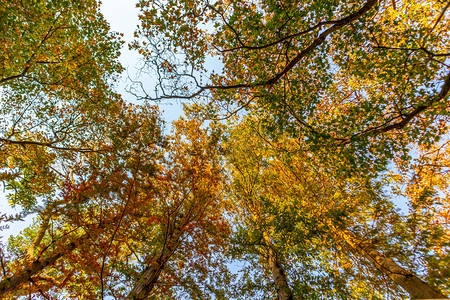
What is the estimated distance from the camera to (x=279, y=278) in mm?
5551

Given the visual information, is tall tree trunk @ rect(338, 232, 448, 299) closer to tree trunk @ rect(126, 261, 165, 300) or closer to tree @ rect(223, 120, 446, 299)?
tree @ rect(223, 120, 446, 299)

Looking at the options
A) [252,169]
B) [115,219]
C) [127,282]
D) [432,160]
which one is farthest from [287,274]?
[432,160]

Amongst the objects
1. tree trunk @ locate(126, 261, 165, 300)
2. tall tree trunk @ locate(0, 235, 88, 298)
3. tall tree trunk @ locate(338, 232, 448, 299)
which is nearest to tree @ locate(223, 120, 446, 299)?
tall tree trunk @ locate(338, 232, 448, 299)

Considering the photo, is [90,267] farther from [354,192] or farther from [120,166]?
[354,192]

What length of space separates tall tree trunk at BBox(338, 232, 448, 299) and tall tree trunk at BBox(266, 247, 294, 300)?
7.48ft

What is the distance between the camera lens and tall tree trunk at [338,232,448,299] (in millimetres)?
3309

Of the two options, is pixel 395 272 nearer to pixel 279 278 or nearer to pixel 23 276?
pixel 279 278

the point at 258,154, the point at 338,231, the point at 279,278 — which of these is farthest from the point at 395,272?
the point at 258,154

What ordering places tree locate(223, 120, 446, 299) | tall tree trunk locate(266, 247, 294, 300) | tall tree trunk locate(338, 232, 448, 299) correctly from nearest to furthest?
1. tall tree trunk locate(338, 232, 448, 299)
2. tree locate(223, 120, 446, 299)
3. tall tree trunk locate(266, 247, 294, 300)

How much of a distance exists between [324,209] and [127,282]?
6001mm

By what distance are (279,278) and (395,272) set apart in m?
3.05

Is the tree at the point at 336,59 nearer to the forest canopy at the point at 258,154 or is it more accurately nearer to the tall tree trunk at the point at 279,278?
the forest canopy at the point at 258,154

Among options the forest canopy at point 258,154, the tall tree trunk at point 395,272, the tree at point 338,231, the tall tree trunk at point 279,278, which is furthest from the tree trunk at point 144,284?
the tall tree trunk at point 395,272

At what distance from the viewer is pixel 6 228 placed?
2.60 m
